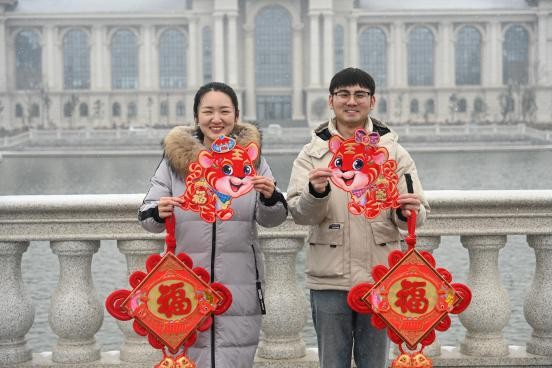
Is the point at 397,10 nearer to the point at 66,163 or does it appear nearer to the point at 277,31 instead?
the point at 277,31

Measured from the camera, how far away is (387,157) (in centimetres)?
450

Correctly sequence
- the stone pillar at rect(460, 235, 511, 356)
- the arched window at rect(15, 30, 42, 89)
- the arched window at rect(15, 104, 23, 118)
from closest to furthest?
the stone pillar at rect(460, 235, 511, 356), the arched window at rect(15, 104, 23, 118), the arched window at rect(15, 30, 42, 89)

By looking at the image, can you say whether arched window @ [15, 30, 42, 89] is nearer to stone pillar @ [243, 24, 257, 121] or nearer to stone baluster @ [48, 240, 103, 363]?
stone pillar @ [243, 24, 257, 121]

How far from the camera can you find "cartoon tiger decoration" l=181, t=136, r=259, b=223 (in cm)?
441

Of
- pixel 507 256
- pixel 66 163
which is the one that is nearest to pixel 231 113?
pixel 507 256

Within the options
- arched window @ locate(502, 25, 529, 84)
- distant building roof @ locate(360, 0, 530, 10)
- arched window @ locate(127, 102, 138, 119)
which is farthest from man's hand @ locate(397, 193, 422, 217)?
arched window @ locate(502, 25, 529, 84)

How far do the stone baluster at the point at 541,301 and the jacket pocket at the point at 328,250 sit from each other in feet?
5.14

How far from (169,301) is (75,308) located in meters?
1.29

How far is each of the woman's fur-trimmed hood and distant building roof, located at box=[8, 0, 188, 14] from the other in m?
97.0

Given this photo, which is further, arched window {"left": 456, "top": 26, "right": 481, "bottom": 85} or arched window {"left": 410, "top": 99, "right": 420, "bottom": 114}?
arched window {"left": 456, "top": 26, "right": 481, "bottom": 85}

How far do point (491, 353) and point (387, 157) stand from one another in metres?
1.74

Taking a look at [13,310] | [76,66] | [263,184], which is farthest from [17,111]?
[263,184]

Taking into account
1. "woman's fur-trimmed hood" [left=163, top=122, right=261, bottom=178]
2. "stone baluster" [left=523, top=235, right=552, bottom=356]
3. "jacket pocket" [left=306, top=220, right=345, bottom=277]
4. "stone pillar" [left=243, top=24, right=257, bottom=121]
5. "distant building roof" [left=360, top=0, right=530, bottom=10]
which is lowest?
"stone baluster" [left=523, top=235, right=552, bottom=356]

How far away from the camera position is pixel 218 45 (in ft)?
311
